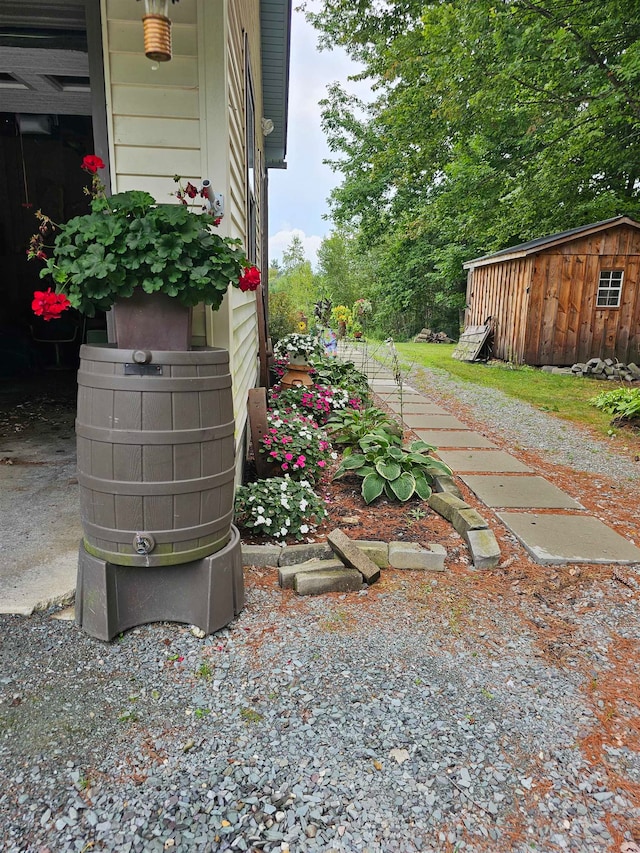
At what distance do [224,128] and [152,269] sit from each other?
0.86 m

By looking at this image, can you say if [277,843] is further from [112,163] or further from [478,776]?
[112,163]

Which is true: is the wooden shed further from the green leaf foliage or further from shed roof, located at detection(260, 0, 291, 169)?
the green leaf foliage

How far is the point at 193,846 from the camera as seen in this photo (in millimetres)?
1104

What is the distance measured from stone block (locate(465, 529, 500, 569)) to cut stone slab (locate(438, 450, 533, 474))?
1.17 meters

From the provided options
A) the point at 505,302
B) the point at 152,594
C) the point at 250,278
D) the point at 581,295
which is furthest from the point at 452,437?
the point at 505,302

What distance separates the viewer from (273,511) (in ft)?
8.12

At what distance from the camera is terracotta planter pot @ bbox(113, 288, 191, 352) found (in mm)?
1678

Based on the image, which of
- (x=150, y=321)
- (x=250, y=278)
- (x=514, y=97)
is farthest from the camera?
(x=514, y=97)

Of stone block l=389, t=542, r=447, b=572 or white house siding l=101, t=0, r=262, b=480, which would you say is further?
stone block l=389, t=542, r=447, b=572

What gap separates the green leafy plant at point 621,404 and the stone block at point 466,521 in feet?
11.9

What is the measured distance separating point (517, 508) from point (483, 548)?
736mm

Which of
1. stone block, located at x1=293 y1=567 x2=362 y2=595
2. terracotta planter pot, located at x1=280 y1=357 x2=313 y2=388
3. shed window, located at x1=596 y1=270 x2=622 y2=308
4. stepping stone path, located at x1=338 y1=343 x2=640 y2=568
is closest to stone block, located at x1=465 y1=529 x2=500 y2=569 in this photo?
stepping stone path, located at x1=338 y1=343 x2=640 y2=568

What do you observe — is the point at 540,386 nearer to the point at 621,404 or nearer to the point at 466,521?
the point at 621,404

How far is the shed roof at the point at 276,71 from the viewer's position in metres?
4.99
